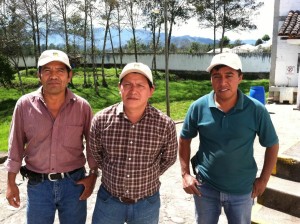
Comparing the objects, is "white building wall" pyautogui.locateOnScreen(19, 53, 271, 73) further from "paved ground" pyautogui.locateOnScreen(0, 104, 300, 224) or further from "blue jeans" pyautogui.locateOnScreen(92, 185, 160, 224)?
"blue jeans" pyautogui.locateOnScreen(92, 185, 160, 224)

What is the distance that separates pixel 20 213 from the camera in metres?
4.12

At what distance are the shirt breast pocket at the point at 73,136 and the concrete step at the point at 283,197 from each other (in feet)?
7.37

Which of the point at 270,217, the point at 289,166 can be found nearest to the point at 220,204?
the point at 270,217

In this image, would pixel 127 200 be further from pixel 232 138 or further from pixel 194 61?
pixel 194 61

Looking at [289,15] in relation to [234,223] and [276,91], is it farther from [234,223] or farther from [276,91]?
[234,223]

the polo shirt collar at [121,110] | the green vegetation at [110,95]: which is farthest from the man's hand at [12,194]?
the green vegetation at [110,95]

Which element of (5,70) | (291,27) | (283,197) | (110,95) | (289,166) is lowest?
(110,95)

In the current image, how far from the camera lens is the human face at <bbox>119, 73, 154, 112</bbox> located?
222 cm

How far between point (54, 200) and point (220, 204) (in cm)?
128

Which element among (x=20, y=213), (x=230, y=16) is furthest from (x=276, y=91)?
(x=230, y=16)

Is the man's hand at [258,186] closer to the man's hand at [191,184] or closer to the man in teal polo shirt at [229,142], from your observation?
the man in teal polo shirt at [229,142]

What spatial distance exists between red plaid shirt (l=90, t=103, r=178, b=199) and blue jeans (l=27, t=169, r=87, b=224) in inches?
12.9

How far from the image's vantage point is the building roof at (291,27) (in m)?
11.0

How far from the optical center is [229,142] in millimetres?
2361
